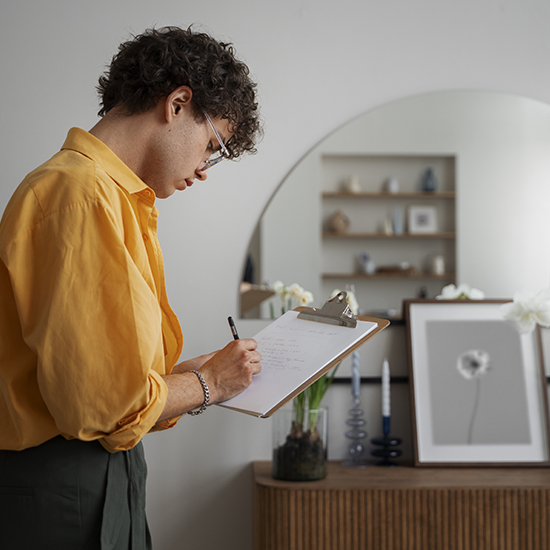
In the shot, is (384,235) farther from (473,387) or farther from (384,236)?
(473,387)

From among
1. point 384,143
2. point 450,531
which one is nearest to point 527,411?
point 450,531

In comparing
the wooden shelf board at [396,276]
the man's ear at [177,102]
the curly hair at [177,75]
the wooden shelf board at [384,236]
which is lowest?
the wooden shelf board at [396,276]

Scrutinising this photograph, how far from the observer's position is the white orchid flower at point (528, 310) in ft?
5.46

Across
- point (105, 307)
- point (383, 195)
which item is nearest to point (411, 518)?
point (383, 195)

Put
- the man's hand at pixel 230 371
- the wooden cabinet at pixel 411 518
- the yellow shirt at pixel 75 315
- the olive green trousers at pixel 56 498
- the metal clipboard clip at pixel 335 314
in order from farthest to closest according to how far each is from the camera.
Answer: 1. the wooden cabinet at pixel 411 518
2. the metal clipboard clip at pixel 335 314
3. the man's hand at pixel 230 371
4. the olive green trousers at pixel 56 498
5. the yellow shirt at pixel 75 315

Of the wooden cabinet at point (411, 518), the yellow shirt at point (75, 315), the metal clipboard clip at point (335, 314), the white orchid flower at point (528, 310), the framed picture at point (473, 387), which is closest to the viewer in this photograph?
the yellow shirt at point (75, 315)

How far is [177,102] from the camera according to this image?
96cm

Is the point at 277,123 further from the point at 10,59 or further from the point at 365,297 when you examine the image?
the point at 10,59

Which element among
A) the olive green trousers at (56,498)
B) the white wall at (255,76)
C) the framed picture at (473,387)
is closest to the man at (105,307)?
the olive green trousers at (56,498)

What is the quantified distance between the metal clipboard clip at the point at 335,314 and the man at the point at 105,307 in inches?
8.3

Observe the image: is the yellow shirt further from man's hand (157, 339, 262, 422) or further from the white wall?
the white wall

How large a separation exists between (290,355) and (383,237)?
0.90m

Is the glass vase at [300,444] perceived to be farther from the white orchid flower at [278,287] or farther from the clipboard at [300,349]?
the clipboard at [300,349]

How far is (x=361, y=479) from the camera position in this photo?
1.62 m
